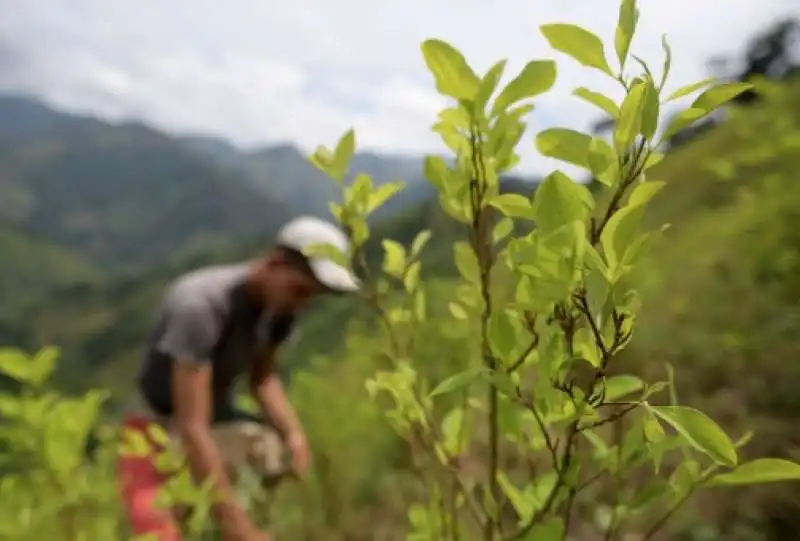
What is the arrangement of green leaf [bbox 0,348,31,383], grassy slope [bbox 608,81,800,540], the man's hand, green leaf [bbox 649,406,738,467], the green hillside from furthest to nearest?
the green hillside → the man's hand → grassy slope [bbox 608,81,800,540] → green leaf [bbox 0,348,31,383] → green leaf [bbox 649,406,738,467]

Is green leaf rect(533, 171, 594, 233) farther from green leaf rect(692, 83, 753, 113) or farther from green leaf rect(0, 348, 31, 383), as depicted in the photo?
green leaf rect(0, 348, 31, 383)

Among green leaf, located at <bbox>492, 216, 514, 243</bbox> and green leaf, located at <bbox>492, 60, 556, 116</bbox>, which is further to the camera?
green leaf, located at <bbox>492, 216, 514, 243</bbox>

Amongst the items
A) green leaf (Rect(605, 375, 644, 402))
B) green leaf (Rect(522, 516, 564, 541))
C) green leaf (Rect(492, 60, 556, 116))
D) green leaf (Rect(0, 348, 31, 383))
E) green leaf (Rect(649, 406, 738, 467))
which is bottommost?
green leaf (Rect(522, 516, 564, 541))

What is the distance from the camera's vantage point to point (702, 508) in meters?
1.62

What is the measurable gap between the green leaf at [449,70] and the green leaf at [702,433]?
0.24 metres

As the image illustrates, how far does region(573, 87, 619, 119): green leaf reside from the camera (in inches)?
17.1

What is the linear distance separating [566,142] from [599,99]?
37 millimetres

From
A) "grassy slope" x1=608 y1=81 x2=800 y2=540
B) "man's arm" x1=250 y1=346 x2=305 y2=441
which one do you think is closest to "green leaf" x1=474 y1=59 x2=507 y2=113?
"grassy slope" x1=608 y1=81 x2=800 y2=540

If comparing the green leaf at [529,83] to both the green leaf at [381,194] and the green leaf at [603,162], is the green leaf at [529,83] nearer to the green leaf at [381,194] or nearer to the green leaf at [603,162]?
the green leaf at [603,162]

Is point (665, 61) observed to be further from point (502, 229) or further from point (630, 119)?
point (502, 229)

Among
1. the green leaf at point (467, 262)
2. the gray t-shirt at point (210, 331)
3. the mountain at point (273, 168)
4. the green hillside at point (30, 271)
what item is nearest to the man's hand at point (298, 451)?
the gray t-shirt at point (210, 331)

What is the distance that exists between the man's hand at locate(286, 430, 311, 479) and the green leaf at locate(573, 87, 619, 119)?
1752mm

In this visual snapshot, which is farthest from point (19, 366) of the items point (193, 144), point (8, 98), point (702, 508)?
point (8, 98)

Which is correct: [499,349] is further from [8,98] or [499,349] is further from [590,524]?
[8,98]
